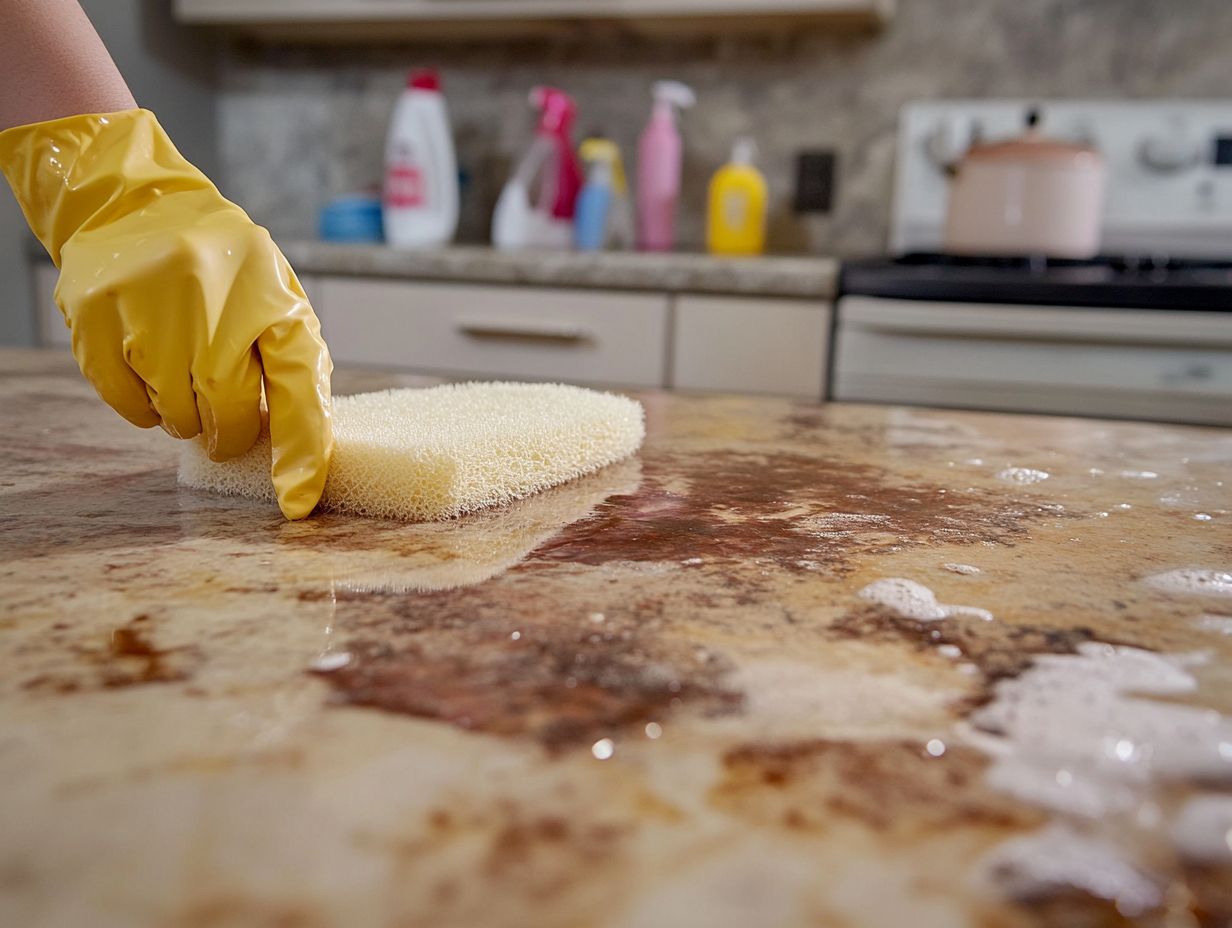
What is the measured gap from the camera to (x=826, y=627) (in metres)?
0.34

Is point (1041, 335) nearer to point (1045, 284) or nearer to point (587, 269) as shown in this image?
point (1045, 284)

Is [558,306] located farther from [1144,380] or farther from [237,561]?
[237,561]

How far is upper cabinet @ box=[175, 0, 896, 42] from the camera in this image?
1.88 m

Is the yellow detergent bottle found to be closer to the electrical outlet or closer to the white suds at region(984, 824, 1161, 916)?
the electrical outlet

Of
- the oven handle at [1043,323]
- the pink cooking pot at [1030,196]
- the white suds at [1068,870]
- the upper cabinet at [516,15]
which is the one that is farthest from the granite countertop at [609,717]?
the upper cabinet at [516,15]

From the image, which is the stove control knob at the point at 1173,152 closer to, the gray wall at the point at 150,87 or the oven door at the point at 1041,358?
the oven door at the point at 1041,358

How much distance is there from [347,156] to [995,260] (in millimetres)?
1599

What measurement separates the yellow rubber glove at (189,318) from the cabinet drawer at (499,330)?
1130mm

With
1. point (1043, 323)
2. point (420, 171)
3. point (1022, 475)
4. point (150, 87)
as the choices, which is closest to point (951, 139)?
point (1043, 323)

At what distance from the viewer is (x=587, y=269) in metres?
1.70

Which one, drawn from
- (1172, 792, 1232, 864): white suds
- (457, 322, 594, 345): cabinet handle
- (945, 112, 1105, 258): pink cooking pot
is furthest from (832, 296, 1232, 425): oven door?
(1172, 792, 1232, 864): white suds

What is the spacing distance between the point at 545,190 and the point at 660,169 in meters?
0.25

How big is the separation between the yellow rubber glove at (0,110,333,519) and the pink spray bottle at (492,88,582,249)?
158cm

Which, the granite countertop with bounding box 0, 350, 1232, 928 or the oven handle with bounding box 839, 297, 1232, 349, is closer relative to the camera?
the granite countertop with bounding box 0, 350, 1232, 928
